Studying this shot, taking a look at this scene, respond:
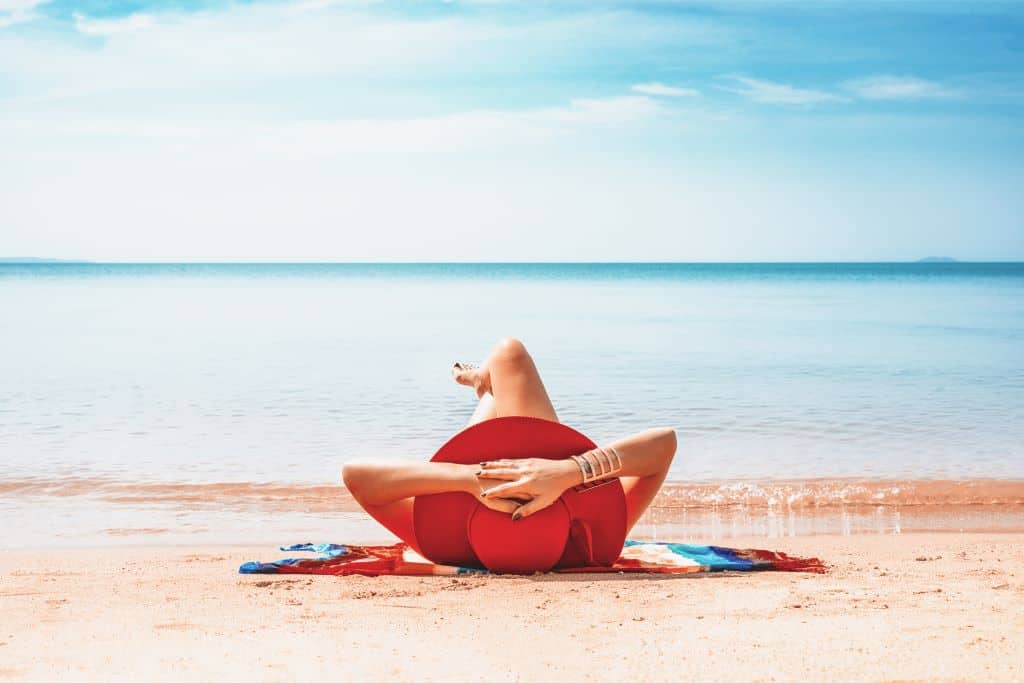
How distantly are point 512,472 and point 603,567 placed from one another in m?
0.72

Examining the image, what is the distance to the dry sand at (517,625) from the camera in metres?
3.26

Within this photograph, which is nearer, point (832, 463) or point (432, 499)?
point (432, 499)

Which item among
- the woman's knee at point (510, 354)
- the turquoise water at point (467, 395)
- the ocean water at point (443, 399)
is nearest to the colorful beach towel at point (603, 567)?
the woman's knee at point (510, 354)

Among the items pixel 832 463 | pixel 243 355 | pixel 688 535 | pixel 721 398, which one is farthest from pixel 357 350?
pixel 688 535

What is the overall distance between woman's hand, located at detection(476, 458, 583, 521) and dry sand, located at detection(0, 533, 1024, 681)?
0.33 m

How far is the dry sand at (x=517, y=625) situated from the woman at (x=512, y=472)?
Result: 1.05 feet

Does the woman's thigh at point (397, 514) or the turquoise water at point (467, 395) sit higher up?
the woman's thigh at point (397, 514)

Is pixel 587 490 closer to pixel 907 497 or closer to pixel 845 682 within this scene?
pixel 845 682

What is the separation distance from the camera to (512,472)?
4.17m

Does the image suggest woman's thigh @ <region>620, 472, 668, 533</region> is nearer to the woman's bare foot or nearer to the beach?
the beach

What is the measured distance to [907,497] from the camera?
7.39 metres

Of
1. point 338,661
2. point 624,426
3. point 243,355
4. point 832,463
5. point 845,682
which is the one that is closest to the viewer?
point 845,682

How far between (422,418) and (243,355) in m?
8.06

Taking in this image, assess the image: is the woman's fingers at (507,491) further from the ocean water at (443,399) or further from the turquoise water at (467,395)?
the turquoise water at (467,395)
